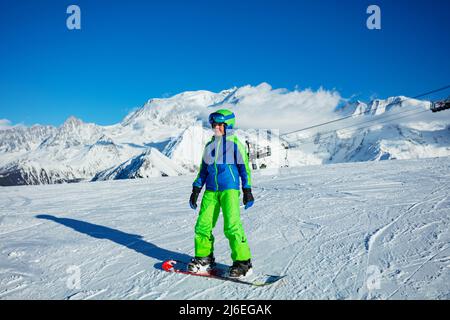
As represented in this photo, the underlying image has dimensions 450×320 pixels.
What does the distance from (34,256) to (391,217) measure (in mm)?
6585

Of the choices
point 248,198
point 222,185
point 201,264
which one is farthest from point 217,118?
point 201,264

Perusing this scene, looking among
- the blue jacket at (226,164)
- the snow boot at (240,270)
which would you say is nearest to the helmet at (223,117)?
the blue jacket at (226,164)

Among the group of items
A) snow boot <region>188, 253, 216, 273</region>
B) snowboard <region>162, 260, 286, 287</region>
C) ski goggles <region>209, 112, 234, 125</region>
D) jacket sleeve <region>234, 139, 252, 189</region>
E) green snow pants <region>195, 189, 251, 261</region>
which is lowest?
snowboard <region>162, 260, 286, 287</region>

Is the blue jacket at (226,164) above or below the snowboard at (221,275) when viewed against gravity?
above

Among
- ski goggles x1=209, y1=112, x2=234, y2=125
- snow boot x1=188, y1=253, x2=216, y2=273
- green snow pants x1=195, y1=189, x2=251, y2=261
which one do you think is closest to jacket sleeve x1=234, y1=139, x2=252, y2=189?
green snow pants x1=195, y1=189, x2=251, y2=261

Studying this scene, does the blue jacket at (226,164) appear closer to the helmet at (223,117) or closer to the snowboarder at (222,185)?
the snowboarder at (222,185)

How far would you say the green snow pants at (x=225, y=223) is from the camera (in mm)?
4430

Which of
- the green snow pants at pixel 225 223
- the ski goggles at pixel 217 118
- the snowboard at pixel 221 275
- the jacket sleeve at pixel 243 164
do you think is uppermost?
the ski goggles at pixel 217 118

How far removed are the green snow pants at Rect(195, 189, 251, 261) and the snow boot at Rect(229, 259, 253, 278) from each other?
6cm

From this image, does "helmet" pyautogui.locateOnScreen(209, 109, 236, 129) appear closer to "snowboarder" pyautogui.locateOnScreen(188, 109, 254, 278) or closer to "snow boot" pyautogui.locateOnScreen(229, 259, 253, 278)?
"snowboarder" pyautogui.locateOnScreen(188, 109, 254, 278)

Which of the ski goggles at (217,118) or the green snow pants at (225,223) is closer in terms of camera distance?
the green snow pants at (225,223)

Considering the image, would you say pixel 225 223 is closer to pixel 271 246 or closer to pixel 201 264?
pixel 201 264

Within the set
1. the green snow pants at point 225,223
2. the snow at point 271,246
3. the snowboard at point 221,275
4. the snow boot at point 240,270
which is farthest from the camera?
the green snow pants at point 225,223

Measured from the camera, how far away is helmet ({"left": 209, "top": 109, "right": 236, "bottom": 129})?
462 cm
